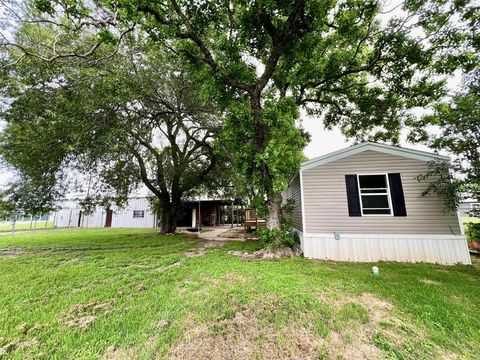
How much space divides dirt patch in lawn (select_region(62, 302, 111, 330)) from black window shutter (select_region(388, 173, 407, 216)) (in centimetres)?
792

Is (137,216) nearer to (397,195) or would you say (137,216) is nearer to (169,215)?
(169,215)

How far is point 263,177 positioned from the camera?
744cm

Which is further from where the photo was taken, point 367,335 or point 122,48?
point 122,48

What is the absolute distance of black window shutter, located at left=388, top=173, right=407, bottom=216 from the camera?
252 inches

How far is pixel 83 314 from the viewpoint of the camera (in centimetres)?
318

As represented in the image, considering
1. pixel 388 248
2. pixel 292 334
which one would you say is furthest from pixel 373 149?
pixel 292 334

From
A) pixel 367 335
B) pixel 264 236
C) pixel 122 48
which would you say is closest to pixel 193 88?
pixel 122 48

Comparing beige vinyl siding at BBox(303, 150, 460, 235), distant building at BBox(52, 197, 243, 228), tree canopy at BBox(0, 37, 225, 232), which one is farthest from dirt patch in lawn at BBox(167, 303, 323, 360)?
distant building at BBox(52, 197, 243, 228)

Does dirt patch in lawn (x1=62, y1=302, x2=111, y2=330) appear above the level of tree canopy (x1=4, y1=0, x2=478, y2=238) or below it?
below

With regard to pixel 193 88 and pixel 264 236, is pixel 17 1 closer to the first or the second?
pixel 193 88

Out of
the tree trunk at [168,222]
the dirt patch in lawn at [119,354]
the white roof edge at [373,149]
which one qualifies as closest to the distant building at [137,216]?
the tree trunk at [168,222]

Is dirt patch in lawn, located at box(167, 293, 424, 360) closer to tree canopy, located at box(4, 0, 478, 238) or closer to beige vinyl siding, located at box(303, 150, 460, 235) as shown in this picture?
beige vinyl siding, located at box(303, 150, 460, 235)

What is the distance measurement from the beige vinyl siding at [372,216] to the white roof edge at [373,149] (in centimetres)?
13

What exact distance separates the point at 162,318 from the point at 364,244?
20.5ft
